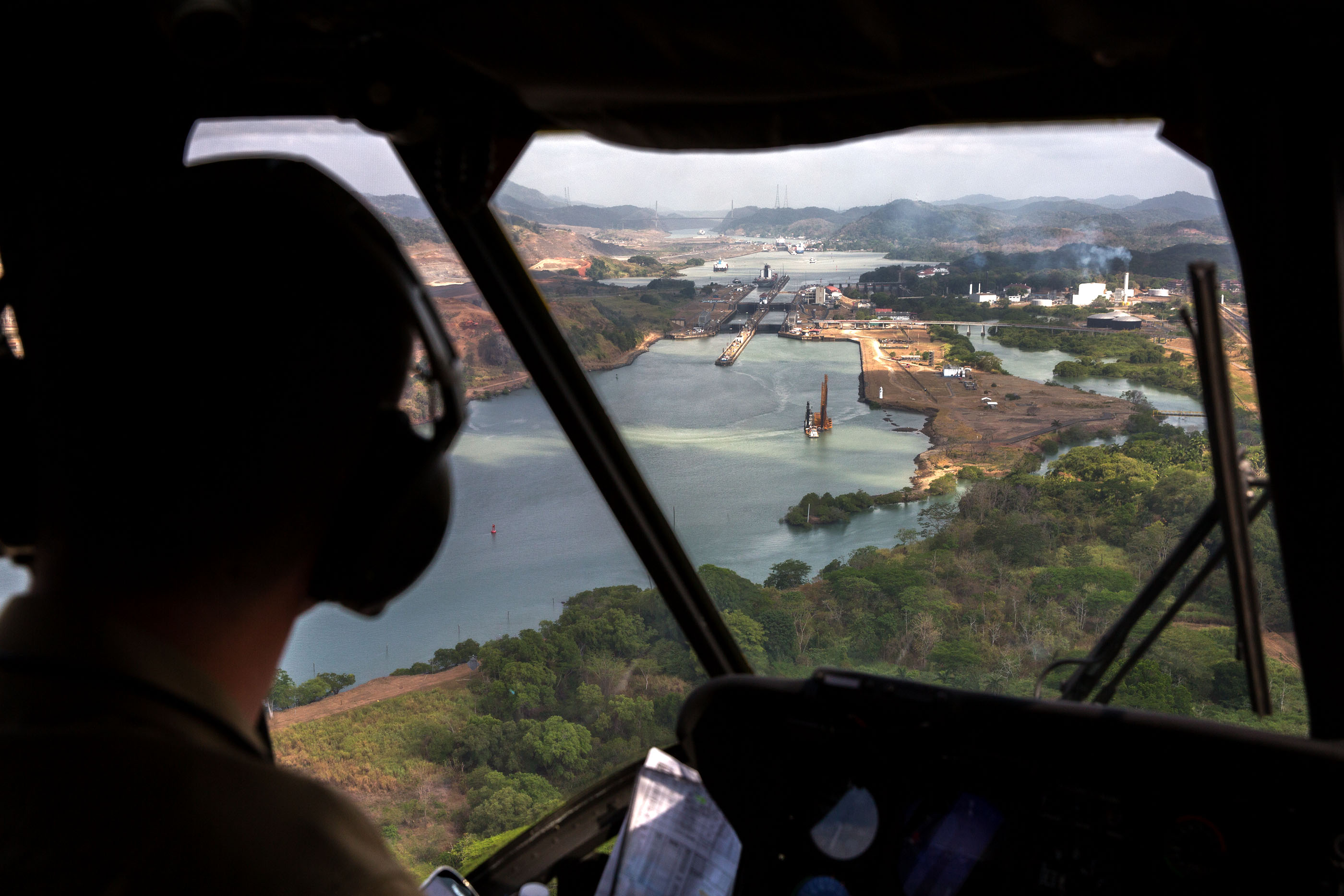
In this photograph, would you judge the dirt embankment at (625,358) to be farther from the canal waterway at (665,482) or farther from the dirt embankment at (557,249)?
the dirt embankment at (557,249)

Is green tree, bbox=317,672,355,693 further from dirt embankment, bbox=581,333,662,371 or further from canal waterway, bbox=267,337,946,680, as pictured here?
dirt embankment, bbox=581,333,662,371

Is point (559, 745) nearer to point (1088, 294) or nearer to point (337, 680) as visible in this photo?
point (337, 680)

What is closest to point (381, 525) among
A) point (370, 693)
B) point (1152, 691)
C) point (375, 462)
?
point (375, 462)

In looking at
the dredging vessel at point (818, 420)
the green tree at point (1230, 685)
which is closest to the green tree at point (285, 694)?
the dredging vessel at point (818, 420)

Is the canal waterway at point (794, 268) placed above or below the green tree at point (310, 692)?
above

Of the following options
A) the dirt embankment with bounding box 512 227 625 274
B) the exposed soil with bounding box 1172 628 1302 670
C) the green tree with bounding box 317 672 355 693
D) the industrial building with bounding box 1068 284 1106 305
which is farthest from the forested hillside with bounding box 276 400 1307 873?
the dirt embankment with bounding box 512 227 625 274

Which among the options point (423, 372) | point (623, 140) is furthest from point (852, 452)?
point (423, 372)

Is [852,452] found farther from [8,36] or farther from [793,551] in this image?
[8,36]

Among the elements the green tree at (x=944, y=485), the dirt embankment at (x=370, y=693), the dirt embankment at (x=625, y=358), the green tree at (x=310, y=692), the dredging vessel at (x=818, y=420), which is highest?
the dirt embankment at (x=625, y=358)
